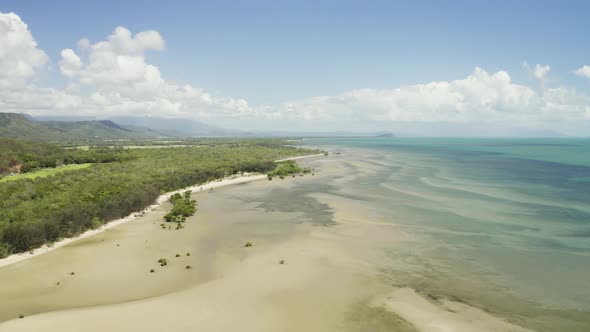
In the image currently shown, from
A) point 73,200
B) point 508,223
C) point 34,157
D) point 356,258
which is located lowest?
point 356,258

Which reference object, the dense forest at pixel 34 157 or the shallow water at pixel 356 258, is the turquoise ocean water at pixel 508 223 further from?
the dense forest at pixel 34 157

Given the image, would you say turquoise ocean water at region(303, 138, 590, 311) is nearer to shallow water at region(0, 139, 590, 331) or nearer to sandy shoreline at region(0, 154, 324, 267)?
shallow water at region(0, 139, 590, 331)

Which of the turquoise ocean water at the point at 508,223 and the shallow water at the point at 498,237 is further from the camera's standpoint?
the turquoise ocean water at the point at 508,223

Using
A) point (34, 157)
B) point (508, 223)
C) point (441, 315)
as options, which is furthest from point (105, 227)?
point (34, 157)

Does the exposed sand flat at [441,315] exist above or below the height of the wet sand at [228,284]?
above

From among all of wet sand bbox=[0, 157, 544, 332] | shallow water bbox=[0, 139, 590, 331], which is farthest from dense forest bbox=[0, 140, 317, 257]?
shallow water bbox=[0, 139, 590, 331]

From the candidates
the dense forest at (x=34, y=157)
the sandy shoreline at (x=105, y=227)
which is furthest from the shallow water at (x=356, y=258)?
the dense forest at (x=34, y=157)

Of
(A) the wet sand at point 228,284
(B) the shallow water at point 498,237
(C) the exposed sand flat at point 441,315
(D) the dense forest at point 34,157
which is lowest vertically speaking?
(A) the wet sand at point 228,284

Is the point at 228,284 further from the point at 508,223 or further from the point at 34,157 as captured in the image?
the point at 34,157

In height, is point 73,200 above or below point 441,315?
above
